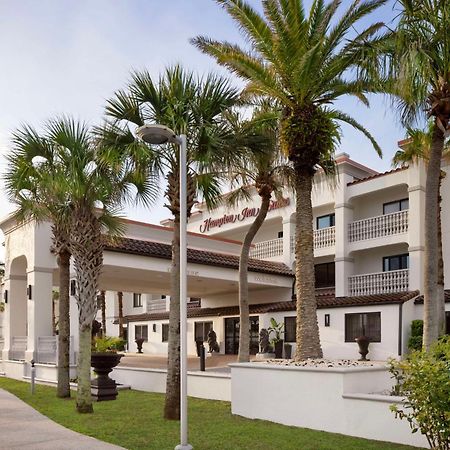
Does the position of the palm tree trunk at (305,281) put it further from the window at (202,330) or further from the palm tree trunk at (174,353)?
the window at (202,330)

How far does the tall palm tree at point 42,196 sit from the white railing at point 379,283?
1546 cm

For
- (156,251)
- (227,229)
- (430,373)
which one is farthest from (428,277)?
(227,229)

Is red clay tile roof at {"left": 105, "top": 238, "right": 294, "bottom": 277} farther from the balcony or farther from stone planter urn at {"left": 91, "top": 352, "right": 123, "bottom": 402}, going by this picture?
stone planter urn at {"left": 91, "top": 352, "right": 123, "bottom": 402}

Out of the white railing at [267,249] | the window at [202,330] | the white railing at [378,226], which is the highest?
the white railing at [378,226]

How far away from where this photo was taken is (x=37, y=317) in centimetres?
2156

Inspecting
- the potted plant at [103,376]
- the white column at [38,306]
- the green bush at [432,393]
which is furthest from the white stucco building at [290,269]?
the green bush at [432,393]

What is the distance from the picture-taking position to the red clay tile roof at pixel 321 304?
23.5m

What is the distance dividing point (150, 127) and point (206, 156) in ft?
11.3

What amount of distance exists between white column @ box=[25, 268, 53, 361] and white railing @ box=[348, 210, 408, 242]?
1487cm

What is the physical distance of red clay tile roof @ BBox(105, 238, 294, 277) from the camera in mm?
21484

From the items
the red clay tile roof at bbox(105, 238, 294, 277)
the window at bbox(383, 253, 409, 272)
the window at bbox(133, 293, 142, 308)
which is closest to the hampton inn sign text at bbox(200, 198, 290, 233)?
the red clay tile roof at bbox(105, 238, 294, 277)

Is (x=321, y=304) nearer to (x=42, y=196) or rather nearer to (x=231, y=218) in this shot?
(x=231, y=218)

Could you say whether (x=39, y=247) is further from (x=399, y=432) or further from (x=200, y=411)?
(x=399, y=432)

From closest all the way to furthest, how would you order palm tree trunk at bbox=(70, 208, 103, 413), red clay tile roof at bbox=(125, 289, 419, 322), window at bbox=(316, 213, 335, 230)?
palm tree trunk at bbox=(70, 208, 103, 413)
red clay tile roof at bbox=(125, 289, 419, 322)
window at bbox=(316, 213, 335, 230)
